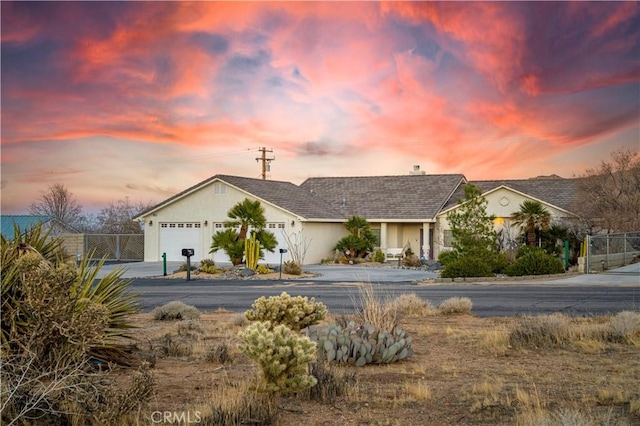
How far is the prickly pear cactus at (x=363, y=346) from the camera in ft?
34.6

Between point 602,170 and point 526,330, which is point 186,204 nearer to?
point 602,170

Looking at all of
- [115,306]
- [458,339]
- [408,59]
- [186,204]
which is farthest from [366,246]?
[115,306]

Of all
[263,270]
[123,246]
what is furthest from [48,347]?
[123,246]

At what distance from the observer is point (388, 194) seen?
5053cm

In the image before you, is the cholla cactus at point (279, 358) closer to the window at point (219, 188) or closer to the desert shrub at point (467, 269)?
the desert shrub at point (467, 269)

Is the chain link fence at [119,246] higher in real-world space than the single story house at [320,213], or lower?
lower

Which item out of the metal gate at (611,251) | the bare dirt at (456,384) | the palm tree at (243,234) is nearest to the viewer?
the bare dirt at (456,384)

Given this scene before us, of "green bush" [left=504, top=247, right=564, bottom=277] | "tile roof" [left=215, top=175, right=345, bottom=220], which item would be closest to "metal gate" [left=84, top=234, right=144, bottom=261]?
"tile roof" [left=215, top=175, right=345, bottom=220]

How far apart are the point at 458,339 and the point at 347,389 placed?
4872mm

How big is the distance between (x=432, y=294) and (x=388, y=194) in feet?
89.7

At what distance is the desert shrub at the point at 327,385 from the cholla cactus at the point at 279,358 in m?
0.39

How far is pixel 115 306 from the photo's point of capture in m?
9.70

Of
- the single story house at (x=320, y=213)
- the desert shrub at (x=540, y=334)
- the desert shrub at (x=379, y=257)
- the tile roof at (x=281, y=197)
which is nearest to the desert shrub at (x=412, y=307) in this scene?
the desert shrub at (x=540, y=334)

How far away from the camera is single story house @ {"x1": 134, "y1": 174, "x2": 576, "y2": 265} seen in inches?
1761
